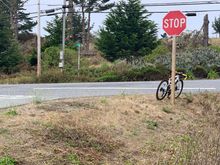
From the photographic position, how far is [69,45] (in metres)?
45.1

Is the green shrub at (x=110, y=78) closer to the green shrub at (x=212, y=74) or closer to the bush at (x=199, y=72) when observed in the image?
the bush at (x=199, y=72)

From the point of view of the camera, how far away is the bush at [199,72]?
28.7 meters

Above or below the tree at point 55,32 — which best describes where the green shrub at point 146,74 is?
below

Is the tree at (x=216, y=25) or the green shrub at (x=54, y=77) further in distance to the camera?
the tree at (x=216, y=25)

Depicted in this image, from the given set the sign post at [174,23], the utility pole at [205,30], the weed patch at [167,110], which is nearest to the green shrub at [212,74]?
the sign post at [174,23]

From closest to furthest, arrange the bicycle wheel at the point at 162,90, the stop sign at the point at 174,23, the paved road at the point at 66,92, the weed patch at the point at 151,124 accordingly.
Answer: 1. the weed patch at the point at 151,124
2. the stop sign at the point at 174,23
3. the bicycle wheel at the point at 162,90
4. the paved road at the point at 66,92

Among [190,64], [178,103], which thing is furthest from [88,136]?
[190,64]

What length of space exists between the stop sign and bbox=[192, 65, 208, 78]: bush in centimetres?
1694

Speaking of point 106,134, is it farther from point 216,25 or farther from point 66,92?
point 216,25

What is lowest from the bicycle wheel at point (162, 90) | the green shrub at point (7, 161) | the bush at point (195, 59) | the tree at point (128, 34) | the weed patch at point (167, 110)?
the green shrub at point (7, 161)

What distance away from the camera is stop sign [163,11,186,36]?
11.9 m

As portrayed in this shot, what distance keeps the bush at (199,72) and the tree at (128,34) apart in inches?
413

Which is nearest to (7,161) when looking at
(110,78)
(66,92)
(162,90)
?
(162,90)

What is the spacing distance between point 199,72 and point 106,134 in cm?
2107
